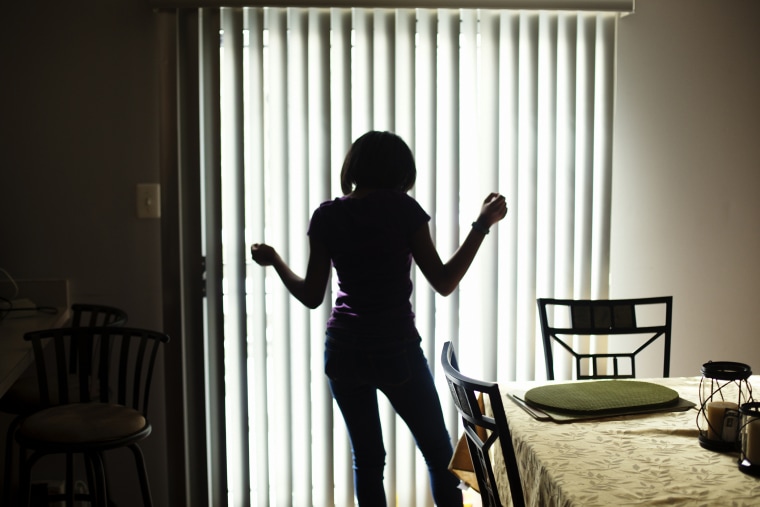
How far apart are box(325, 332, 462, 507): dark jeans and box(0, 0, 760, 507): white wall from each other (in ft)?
3.37

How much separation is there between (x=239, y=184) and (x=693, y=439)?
1.79 m

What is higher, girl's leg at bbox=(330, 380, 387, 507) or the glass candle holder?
the glass candle holder

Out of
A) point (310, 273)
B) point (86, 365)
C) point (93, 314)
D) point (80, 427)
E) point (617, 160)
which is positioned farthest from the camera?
point (617, 160)

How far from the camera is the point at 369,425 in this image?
2150mm

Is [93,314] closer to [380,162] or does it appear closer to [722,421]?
[380,162]

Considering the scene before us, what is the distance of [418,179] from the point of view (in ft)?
9.25

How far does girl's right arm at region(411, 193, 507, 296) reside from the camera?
209cm

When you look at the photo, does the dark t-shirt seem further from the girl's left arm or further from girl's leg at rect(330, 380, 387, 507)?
girl's leg at rect(330, 380, 387, 507)

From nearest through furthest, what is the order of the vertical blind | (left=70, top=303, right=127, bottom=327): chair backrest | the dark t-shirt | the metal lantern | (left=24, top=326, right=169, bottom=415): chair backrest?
the metal lantern, the dark t-shirt, (left=24, top=326, right=169, bottom=415): chair backrest, (left=70, top=303, right=127, bottom=327): chair backrest, the vertical blind

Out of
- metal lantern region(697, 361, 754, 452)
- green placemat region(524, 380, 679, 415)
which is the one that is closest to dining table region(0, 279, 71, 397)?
green placemat region(524, 380, 679, 415)

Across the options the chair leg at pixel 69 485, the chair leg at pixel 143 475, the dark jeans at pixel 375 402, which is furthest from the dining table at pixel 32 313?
the dark jeans at pixel 375 402

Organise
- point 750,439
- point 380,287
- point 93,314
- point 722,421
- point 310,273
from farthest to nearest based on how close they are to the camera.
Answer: point 93,314 → point 310,273 → point 380,287 → point 722,421 → point 750,439

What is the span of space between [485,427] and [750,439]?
0.46m

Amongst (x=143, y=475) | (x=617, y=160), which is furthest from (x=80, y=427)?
(x=617, y=160)
